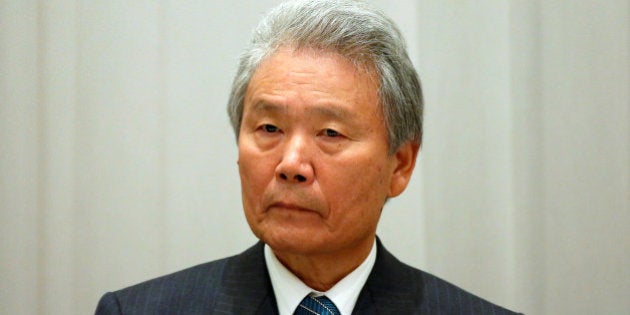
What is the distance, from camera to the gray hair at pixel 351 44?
1584 mm

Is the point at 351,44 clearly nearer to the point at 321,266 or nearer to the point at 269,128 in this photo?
the point at 269,128

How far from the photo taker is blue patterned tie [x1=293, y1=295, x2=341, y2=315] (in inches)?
63.6

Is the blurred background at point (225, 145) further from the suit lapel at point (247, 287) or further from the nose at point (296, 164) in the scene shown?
the nose at point (296, 164)

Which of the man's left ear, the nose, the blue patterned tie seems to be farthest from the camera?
the man's left ear

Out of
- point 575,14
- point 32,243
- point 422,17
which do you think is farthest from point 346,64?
point 32,243

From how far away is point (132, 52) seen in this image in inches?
89.5

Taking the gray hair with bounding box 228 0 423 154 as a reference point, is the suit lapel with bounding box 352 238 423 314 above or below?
below

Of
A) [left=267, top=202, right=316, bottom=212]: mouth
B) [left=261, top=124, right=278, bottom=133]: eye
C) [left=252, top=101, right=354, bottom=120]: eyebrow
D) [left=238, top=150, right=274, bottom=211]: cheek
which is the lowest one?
[left=267, top=202, right=316, bottom=212]: mouth

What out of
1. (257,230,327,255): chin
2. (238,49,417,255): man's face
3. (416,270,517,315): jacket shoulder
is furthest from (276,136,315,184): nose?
(416,270,517,315): jacket shoulder

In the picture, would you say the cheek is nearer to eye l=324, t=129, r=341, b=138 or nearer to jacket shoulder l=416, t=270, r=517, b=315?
eye l=324, t=129, r=341, b=138

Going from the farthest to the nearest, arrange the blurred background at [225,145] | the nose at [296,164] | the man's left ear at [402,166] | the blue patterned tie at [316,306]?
the blurred background at [225,145] → the man's left ear at [402,166] → the blue patterned tie at [316,306] → the nose at [296,164]

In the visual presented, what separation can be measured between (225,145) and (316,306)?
0.83 meters

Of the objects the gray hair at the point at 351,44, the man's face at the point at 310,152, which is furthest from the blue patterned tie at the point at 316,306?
the gray hair at the point at 351,44

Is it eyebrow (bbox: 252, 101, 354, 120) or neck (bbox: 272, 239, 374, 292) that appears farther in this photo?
neck (bbox: 272, 239, 374, 292)
